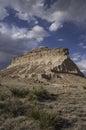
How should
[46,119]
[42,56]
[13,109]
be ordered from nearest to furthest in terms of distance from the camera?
[46,119]
[13,109]
[42,56]

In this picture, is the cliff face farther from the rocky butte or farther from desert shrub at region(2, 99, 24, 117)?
desert shrub at region(2, 99, 24, 117)

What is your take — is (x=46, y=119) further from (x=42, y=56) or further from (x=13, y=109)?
(x=42, y=56)

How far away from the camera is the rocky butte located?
297ft

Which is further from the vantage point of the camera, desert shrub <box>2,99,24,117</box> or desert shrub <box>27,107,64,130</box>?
desert shrub <box>2,99,24,117</box>

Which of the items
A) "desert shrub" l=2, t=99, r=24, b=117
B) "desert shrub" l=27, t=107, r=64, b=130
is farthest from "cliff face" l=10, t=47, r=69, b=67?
"desert shrub" l=27, t=107, r=64, b=130

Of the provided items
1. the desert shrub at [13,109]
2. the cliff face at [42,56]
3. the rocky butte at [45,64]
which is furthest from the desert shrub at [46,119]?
the cliff face at [42,56]

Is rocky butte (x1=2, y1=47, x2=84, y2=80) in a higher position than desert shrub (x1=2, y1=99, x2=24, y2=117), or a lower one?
higher

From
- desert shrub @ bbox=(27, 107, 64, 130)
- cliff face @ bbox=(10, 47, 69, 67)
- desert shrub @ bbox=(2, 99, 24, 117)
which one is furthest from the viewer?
cliff face @ bbox=(10, 47, 69, 67)

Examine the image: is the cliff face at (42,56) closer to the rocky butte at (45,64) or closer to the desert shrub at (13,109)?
the rocky butte at (45,64)

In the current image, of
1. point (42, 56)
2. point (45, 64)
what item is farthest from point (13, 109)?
point (42, 56)

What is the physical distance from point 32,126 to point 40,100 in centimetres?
393

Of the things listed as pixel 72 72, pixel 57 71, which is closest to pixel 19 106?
pixel 57 71

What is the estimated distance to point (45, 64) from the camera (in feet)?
353

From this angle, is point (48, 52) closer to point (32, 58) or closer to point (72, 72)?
point (32, 58)
